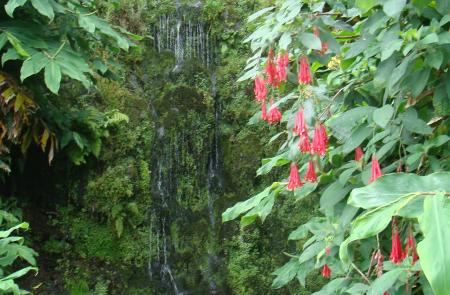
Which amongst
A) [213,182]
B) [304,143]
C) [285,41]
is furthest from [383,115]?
[213,182]

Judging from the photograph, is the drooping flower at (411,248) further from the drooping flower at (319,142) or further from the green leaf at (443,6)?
the green leaf at (443,6)

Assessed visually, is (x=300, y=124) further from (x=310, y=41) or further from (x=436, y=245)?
(x=436, y=245)

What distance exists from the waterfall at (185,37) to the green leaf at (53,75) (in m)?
2.87

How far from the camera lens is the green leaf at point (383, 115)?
4.20ft

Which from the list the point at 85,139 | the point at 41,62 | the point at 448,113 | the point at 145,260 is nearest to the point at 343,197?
the point at 448,113

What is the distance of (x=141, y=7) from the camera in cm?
605

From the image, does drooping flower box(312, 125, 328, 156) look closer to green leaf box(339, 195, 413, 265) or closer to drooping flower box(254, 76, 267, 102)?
drooping flower box(254, 76, 267, 102)

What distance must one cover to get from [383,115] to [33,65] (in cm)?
232

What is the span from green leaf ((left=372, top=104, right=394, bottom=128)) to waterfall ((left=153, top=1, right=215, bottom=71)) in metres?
4.62

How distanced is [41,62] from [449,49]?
2446 mm

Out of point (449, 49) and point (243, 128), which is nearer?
point (449, 49)

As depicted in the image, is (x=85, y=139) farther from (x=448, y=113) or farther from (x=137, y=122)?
(x=448, y=113)

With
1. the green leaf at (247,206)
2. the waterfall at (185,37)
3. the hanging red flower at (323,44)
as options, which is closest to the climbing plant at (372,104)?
the hanging red flower at (323,44)

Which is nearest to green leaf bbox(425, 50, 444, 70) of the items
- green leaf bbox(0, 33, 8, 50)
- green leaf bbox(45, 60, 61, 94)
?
green leaf bbox(45, 60, 61, 94)
